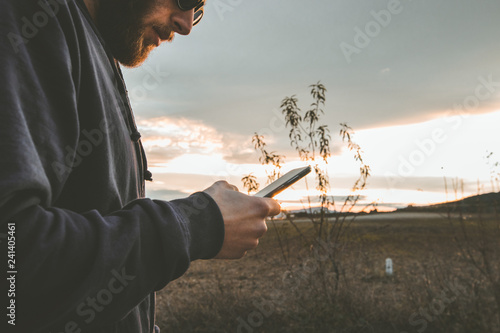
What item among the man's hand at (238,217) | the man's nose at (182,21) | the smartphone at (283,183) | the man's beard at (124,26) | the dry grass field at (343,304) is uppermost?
the man's nose at (182,21)

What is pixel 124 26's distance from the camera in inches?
49.2

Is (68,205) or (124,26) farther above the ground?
(124,26)

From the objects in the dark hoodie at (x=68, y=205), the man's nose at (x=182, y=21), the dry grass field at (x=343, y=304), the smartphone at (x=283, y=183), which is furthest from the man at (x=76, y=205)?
the dry grass field at (x=343, y=304)

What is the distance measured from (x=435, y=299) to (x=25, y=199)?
5612 millimetres

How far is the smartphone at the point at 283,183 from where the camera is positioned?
3.71 feet

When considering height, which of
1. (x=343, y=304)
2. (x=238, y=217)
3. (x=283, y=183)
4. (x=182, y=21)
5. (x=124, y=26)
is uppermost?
(x=182, y=21)

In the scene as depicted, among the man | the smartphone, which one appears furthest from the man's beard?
the smartphone

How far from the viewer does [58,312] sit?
66 centimetres

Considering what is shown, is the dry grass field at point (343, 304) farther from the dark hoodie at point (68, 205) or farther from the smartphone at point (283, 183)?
the dark hoodie at point (68, 205)

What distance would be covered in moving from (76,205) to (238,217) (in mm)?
352

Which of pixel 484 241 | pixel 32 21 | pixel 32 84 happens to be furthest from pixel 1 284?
pixel 484 241

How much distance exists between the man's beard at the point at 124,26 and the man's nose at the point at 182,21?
0.36ft

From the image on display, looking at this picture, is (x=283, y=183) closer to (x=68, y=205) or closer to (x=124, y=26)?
(x=68, y=205)

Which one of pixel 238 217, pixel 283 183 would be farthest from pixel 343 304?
pixel 238 217
